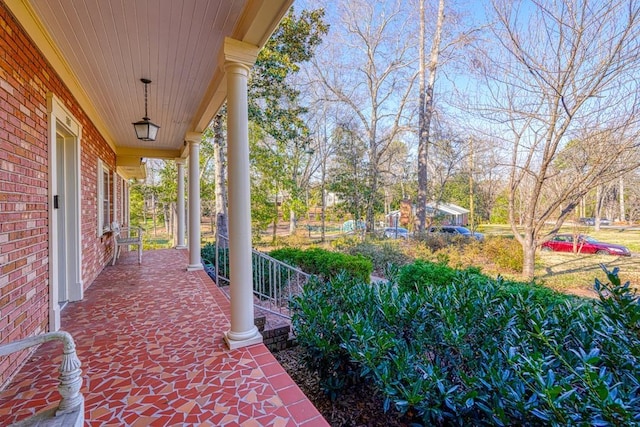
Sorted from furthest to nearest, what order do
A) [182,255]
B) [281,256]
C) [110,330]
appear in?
[182,255]
[281,256]
[110,330]

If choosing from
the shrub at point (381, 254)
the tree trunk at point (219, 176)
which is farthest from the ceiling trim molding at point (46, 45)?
the shrub at point (381, 254)

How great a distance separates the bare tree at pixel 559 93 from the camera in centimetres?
547

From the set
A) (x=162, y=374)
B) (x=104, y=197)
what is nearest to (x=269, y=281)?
(x=162, y=374)

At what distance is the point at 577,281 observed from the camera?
23.6 ft

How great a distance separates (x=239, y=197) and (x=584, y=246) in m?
12.3

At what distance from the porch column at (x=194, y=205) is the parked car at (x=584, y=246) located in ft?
31.7

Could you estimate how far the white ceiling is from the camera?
7.51 feet

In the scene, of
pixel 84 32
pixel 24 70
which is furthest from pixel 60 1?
pixel 24 70

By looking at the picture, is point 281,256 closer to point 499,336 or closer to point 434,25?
point 499,336

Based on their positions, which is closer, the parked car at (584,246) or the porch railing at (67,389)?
the porch railing at (67,389)

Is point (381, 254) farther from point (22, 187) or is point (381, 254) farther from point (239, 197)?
point (22, 187)

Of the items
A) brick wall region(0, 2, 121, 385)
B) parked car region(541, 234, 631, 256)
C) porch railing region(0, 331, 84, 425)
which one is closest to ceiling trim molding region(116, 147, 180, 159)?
brick wall region(0, 2, 121, 385)

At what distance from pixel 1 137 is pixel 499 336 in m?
3.67

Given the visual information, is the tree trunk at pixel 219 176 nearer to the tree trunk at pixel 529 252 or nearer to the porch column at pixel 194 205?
the porch column at pixel 194 205
